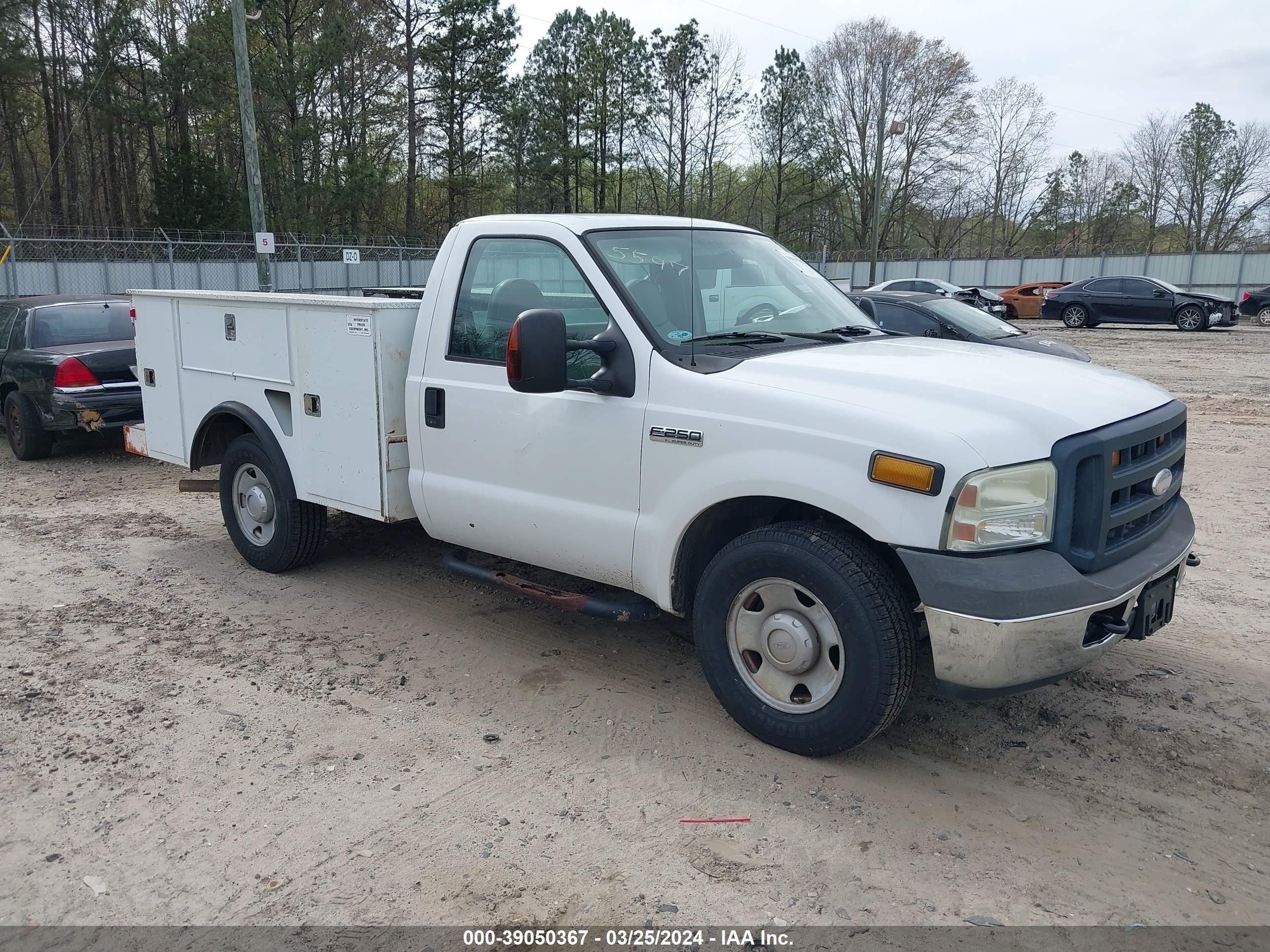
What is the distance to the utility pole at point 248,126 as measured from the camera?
57.9 feet

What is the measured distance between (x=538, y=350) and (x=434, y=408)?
3.97 ft

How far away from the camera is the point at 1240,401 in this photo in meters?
13.4

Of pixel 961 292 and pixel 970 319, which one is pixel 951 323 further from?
pixel 961 292

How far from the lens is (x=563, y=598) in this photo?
4590mm

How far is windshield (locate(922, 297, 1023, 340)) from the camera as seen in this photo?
12609 millimetres

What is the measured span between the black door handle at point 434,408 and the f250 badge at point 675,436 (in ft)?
4.15

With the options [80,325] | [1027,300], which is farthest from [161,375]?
[1027,300]

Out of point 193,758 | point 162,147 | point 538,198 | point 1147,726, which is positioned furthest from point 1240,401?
point 162,147

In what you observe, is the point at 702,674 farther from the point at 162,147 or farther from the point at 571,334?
the point at 162,147

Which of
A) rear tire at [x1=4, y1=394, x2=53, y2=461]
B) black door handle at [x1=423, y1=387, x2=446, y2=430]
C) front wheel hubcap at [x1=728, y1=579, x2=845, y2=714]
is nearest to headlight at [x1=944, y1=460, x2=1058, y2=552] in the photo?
front wheel hubcap at [x1=728, y1=579, x2=845, y2=714]

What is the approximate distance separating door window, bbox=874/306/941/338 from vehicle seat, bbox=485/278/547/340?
8.47 metres

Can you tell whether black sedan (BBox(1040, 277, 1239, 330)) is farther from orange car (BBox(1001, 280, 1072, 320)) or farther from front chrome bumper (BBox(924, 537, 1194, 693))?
front chrome bumper (BBox(924, 537, 1194, 693))

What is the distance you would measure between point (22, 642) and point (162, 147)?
39.7 m

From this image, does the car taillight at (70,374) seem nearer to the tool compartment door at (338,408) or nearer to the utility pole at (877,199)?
the tool compartment door at (338,408)
